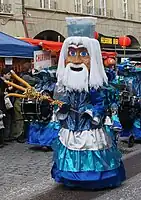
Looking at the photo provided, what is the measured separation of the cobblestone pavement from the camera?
643cm

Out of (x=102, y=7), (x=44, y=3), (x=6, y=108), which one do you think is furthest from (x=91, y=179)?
(x=102, y=7)

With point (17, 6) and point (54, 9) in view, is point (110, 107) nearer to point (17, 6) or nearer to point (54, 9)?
point (17, 6)

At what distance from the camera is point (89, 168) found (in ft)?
20.0

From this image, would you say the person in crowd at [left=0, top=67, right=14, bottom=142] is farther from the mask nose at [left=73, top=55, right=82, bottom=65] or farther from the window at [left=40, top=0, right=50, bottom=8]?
the window at [left=40, top=0, right=50, bottom=8]

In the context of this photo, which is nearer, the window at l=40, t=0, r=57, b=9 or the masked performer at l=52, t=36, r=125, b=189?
the masked performer at l=52, t=36, r=125, b=189

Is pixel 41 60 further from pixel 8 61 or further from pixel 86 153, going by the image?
pixel 86 153

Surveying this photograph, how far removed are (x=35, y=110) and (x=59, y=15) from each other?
657 inches

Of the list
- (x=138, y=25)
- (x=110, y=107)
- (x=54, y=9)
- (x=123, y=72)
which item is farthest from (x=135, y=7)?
(x=110, y=107)

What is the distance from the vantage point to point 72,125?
630 cm

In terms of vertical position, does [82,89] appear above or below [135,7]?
below

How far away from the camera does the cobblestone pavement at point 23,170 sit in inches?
253

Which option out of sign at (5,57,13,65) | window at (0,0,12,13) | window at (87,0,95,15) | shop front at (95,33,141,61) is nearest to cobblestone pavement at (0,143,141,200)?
sign at (5,57,13,65)

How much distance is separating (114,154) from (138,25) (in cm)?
2684

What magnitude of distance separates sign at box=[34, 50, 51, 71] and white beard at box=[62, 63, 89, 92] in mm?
4871
